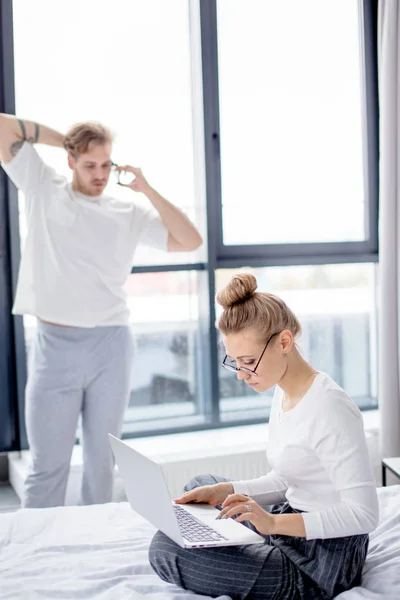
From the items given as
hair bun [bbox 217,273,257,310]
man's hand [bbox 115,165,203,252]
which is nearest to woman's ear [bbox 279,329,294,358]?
hair bun [bbox 217,273,257,310]

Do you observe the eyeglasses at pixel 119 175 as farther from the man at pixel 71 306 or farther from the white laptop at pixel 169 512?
the white laptop at pixel 169 512

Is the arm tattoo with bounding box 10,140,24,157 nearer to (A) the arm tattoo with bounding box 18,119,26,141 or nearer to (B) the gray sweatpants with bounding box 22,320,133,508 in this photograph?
(A) the arm tattoo with bounding box 18,119,26,141

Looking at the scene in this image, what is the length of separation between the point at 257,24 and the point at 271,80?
10.3 inches

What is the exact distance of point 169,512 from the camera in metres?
1.45

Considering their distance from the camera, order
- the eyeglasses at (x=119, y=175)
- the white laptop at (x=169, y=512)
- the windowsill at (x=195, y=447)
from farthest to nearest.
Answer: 1. the windowsill at (x=195, y=447)
2. the eyeglasses at (x=119, y=175)
3. the white laptop at (x=169, y=512)

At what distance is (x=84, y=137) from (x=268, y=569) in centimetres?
166

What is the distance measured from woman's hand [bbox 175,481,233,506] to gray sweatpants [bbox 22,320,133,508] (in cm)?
97

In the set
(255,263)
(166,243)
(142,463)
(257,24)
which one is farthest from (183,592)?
(257,24)

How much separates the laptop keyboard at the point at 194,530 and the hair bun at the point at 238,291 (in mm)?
464

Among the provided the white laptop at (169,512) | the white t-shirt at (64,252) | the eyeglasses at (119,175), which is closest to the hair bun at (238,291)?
the white laptop at (169,512)

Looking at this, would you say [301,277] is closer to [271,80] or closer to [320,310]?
[320,310]

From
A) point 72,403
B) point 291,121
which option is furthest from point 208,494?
point 291,121

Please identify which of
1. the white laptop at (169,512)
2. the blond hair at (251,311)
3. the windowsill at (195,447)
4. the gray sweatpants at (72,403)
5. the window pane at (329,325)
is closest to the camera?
the white laptop at (169,512)

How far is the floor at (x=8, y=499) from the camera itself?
119 inches
